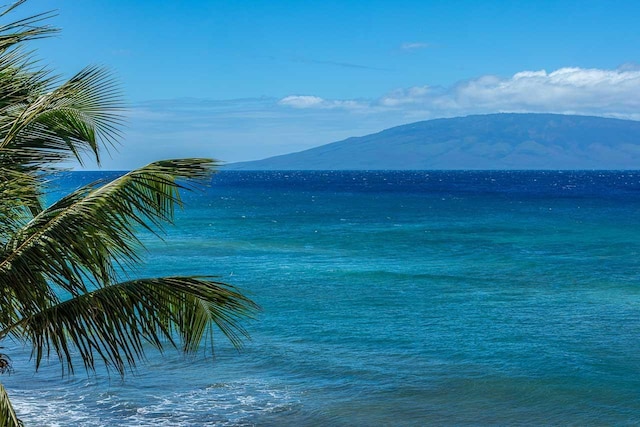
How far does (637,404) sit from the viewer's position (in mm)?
17422

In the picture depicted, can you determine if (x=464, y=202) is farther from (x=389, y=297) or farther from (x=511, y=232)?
(x=389, y=297)

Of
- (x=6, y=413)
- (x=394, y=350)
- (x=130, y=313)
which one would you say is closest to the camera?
(x=6, y=413)

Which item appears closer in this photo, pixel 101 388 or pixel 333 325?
pixel 101 388

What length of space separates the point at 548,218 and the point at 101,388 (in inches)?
2167

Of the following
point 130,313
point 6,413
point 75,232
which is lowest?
point 6,413

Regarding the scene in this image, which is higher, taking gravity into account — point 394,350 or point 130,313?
point 130,313

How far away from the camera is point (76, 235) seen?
22.0 ft

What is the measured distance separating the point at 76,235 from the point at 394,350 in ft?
52.3

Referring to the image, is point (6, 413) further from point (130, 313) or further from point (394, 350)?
point (394, 350)

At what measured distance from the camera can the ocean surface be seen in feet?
55.7

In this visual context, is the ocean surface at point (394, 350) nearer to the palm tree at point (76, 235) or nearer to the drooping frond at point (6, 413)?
the palm tree at point (76, 235)

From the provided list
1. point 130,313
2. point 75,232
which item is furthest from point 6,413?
point 75,232

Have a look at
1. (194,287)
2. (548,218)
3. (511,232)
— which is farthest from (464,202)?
(194,287)

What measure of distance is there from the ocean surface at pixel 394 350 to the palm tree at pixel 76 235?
0.91 meters
